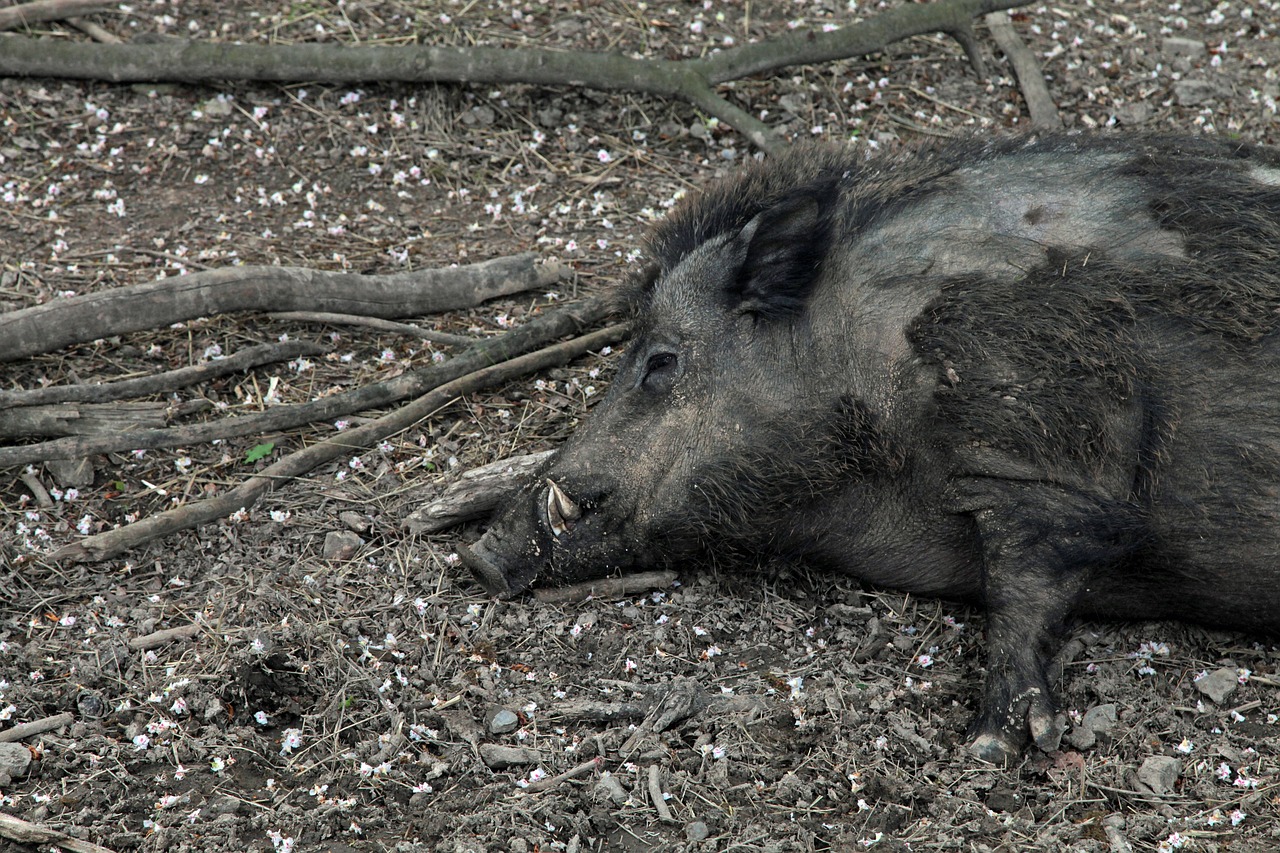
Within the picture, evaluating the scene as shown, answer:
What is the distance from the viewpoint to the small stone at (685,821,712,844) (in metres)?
3.53

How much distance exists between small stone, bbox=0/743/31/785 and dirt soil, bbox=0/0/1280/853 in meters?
0.02

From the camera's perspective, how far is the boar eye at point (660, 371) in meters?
4.72

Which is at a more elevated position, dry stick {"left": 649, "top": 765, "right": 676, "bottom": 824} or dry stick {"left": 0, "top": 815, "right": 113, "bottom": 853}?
dry stick {"left": 649, "top": 765, "right": 676, "bottom": 824}

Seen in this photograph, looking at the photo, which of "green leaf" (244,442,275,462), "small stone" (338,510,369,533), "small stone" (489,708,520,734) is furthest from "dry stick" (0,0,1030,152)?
"small stone" (489,708,520,734)

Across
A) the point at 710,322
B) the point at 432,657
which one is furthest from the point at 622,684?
the point at 710,322

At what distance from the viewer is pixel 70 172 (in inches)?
253

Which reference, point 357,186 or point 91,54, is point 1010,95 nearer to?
point 357,186

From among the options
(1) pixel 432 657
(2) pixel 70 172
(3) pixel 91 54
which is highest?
(3) pixel 91 54

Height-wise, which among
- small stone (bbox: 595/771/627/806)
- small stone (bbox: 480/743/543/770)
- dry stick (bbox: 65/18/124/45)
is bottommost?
small stone (bbox: 480/743/543/770)

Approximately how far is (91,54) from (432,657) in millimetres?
4360

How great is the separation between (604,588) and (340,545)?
3.50ft

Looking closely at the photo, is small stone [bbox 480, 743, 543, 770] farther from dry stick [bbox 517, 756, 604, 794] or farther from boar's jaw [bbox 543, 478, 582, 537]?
boar's jaw [bbox 543, 478, 582, 537]

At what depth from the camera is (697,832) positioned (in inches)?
140

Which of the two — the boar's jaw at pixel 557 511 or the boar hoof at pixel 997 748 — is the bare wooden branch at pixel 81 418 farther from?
the boar hoof at pixel 997 748
